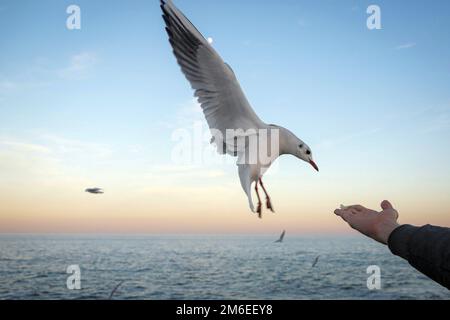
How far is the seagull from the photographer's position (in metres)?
1.48

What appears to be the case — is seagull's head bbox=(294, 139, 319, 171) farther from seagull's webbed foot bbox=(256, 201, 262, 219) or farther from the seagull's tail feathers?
seagull's webbed foot bbox=(256, 201, 262, 219)

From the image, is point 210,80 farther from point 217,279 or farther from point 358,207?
point 217,279

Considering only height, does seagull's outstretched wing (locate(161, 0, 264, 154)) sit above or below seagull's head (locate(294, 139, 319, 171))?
above

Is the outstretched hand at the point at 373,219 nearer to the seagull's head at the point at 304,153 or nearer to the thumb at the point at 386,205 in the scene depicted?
the thumb at the point at 386,205

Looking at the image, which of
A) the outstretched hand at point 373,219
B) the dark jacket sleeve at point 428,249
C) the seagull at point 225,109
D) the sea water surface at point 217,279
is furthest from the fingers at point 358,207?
the sea water surface at point 217,279

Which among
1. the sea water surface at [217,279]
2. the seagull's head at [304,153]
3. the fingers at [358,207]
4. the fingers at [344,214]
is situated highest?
the seagull's head at [304,153]

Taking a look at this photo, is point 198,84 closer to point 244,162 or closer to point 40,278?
point 244,162

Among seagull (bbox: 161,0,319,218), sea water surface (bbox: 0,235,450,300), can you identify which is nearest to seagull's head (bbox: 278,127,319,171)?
seagull (bbox: 161,0,319,218)

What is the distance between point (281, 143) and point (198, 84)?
408 mm

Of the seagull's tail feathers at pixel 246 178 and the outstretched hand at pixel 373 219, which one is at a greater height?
the seagull's tail feathers at pixel 246 178

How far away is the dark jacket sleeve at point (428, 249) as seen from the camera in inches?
16.2

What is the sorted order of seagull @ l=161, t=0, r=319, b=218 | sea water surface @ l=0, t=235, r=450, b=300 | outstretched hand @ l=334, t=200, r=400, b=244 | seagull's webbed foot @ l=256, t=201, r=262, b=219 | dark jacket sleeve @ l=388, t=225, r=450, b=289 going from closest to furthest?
dark jacket sleeve @ l=388, t=225, r=450, b=289, outstretched hand @ l=334, t=200, r=400, b=244, seagull's webbed foot @ l=256, t=201, r=262, b=219, seagull @ l=161, t=0, r=319, b=218, sea water surface @ l=0, t=235, r=450, b=300

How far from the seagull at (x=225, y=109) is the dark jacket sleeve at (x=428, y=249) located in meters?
0.95
